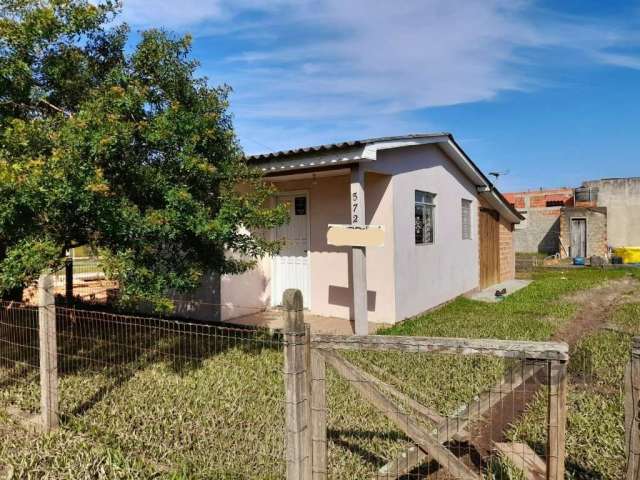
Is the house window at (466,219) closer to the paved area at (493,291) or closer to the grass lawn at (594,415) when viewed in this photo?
the paved area at (493,291)

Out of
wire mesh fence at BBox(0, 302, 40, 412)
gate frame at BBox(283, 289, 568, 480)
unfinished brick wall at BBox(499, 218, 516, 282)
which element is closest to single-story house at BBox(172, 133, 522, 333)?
wire mesh fence at BBox(0, 302, 40, 412)

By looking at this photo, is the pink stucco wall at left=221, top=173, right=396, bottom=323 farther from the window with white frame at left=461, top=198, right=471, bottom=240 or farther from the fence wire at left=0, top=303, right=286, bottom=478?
the window with white frame at left=461, top=198, right=471, bottom=240

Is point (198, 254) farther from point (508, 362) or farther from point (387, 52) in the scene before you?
point (387, 52)

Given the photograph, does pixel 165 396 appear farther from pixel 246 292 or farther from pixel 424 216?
pixel 424 216

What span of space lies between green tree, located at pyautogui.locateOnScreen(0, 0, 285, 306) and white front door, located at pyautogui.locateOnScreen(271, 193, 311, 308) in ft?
12.6

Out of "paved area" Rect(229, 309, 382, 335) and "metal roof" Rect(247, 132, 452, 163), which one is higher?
"metal roof" Rect(247, 132, 452, 163)

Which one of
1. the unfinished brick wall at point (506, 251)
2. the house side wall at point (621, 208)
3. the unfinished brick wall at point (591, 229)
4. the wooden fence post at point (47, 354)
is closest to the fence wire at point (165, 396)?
the wooden fence post at point (47, 354)

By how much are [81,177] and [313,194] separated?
5.87 meters

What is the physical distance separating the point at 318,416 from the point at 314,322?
619cm

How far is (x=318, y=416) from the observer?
2674 millimetres

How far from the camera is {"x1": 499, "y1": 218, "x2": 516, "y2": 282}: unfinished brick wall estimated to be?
56.2 ft

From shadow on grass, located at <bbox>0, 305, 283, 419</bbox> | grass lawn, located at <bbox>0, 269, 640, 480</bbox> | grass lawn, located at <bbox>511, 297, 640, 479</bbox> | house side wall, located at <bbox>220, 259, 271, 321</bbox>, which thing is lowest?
grass lawn, located at <bbox>511, 297, 640, 479</bbox>

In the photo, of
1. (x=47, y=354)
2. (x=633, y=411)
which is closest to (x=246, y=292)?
(x=47, y=354)

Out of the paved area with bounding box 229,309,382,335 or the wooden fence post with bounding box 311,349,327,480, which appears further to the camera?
the paved area with bounding box 229,309,382,335
